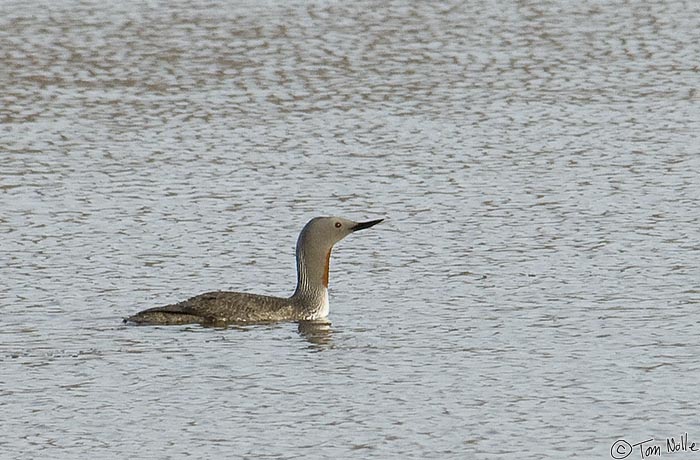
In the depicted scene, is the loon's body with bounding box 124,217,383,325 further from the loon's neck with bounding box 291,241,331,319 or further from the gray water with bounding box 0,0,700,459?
the gray water with bounding box 0,0,700,459

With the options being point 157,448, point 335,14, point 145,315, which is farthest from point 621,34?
point 157,448

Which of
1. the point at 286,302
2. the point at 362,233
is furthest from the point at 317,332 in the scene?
the point at 362,233

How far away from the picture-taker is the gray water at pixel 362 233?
10180mm

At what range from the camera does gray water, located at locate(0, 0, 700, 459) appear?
33.4 feet

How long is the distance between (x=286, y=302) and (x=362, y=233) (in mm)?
3054

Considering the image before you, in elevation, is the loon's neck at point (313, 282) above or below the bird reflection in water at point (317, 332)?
above

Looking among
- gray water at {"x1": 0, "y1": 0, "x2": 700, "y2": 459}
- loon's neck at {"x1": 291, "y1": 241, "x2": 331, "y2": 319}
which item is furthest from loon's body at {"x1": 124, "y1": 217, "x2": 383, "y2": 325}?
gray water at {"x1": 0, "y1": 0, "x2": 700, "y2": 459}

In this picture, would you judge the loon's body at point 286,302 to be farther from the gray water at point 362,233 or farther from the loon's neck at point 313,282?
the gray water at point 362,233

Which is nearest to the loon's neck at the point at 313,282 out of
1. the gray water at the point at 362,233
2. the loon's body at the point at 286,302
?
the loon's body at the point at 286,302

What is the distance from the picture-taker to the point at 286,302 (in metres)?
12.8

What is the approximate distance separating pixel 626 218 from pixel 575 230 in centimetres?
56

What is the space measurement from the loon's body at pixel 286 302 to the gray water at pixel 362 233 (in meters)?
0.14

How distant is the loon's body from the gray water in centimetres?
14

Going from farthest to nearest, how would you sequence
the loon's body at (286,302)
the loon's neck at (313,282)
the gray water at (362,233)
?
the loon's neck at (313,282) → the loon's body at (286,302) → the gray water at (362,233)
